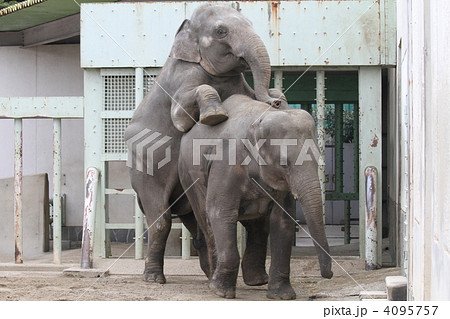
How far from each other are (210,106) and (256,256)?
1577 millimetres

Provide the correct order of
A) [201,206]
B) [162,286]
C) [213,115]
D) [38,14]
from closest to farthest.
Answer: [213,115]
[201,206]
[162,286]
[38,14]

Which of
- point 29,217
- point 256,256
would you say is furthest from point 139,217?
point 29,217

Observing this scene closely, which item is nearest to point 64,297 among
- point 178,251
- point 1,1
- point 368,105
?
point 178,251

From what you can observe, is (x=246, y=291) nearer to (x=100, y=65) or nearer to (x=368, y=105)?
(x=368, y=105)

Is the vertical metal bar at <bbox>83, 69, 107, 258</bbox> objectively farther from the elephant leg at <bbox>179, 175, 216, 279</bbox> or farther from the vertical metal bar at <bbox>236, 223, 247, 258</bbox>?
the elephant leg at <bbox>179, 175, 216, 279</bbox>

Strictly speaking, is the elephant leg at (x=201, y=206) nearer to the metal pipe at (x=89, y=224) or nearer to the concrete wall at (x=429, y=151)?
the metal pipe at (x=89, y=224)

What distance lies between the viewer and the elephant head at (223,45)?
8.17 meters

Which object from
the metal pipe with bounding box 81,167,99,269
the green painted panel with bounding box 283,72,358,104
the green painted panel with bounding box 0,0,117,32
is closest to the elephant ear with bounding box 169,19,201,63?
the metal pipe with bounding box 81,167,99,269

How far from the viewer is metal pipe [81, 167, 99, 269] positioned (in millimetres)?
9672

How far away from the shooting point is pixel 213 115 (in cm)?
794

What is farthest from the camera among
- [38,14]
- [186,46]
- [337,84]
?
[337,84]

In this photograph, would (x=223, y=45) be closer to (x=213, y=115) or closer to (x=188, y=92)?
(x=188, y=92)

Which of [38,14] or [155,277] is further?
[38,14]
